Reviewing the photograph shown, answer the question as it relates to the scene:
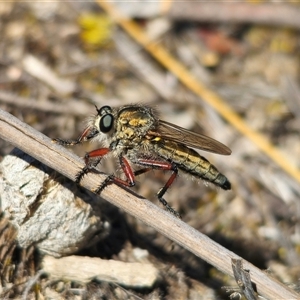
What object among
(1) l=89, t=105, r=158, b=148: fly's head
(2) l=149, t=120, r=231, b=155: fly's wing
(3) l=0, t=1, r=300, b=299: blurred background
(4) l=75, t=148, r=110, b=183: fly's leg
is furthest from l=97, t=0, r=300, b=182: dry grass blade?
(4) l=75, t=148, r=110, b=183: fly's leg

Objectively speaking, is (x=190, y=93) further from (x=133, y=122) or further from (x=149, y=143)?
(x=133, y=122)

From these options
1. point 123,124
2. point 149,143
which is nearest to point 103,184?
point 123,124

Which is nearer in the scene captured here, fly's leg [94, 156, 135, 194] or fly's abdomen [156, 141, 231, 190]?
fly's leg [94, 156, 135, 194]

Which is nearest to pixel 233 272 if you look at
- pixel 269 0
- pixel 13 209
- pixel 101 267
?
pixel 101 267

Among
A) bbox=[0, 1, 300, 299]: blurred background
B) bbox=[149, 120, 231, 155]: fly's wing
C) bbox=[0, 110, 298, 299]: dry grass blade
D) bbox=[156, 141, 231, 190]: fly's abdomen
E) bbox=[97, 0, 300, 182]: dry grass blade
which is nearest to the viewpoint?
bbox=[0, 110, 298, 299]: dry grass blade

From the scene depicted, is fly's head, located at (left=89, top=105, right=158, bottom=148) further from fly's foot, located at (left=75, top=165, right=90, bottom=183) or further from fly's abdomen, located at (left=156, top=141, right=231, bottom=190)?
fly's foot, located at (left=75, top=165, right=90, bottom=183)

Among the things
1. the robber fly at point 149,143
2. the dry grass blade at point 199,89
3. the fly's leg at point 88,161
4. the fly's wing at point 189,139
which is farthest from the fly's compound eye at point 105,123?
the dry grass blade at point 199,89

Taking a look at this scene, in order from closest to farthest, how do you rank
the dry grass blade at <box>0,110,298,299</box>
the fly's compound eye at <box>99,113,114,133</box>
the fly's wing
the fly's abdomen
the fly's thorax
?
the dry grass blade at <box>0,110,298,299</box> < the fly's compound eye at <box>99,113,114,133</box> < the fly's thorax < the fly's wing < the fly's abdomen
